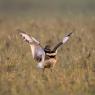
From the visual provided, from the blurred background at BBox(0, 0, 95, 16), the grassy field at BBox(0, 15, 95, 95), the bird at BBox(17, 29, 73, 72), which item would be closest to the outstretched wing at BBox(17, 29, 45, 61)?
the bird at BBox(17, 29, 73, 72)

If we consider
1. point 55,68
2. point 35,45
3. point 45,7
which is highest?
point 45,7

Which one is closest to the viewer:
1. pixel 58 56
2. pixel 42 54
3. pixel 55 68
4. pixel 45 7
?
pixel 42 54

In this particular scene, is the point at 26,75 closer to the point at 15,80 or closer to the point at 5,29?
the point at 15,80

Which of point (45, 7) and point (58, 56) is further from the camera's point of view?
point (45, 7)

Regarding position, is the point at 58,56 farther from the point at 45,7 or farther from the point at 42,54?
the point at 45,7

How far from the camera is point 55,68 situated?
9562mm

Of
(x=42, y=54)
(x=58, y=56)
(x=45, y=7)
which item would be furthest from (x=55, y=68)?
(x=45, y=7)

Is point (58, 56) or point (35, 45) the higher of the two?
point (35, 45)

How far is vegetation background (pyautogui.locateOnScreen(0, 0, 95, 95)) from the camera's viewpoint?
324 inches

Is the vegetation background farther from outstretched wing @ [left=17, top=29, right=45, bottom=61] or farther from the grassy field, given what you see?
outstretched wing @ [left=17, top=29, right=45, bottom=61]

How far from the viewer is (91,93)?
8211 millimetres

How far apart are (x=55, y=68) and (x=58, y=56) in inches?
51.3

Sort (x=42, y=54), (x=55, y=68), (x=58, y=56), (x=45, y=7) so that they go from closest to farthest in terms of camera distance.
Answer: (x=42, y=54) < (x=55, y=68) < (x=58, y=56) < (x=45, y=7)

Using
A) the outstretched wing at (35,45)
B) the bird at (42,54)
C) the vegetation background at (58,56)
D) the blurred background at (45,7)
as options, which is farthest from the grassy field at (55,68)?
the blurred background at (45,7)
